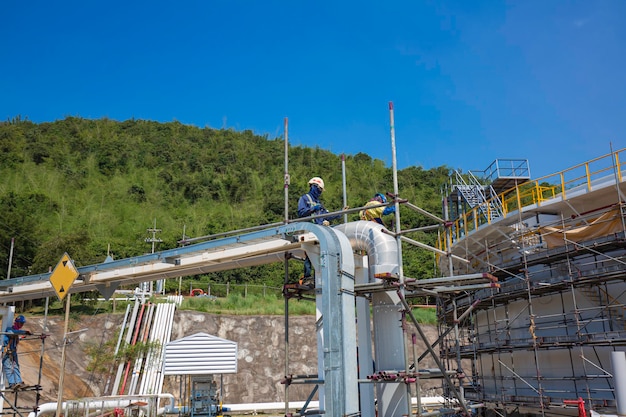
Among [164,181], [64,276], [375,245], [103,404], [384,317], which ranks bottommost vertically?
[103,404]

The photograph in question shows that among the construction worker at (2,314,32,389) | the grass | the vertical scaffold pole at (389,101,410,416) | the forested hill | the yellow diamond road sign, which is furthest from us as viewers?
the forested hill

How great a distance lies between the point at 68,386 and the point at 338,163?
6315 centimetres

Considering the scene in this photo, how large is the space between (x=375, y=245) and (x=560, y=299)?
946 cm

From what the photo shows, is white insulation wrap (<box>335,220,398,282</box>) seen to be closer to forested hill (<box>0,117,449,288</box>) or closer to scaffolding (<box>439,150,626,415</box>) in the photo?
scaffolding (<box>439,150,626,415</box>)

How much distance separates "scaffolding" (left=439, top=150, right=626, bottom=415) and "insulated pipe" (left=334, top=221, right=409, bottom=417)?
3.39 meters

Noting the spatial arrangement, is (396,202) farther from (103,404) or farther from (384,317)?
(103,404)

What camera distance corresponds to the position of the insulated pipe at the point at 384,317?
11.8m

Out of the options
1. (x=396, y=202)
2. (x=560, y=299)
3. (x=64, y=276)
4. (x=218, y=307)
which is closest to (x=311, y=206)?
(x=396, y=202)

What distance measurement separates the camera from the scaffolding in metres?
16.2

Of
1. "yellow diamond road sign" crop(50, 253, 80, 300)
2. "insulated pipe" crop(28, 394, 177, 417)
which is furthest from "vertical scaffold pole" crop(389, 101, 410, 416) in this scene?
"insulated pipe" crop(28, 394, 177, 417)

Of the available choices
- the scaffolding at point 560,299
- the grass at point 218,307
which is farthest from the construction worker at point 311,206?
the grass at point 218,307

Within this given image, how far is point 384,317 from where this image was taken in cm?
1218

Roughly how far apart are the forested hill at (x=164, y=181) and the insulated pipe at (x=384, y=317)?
3699cm

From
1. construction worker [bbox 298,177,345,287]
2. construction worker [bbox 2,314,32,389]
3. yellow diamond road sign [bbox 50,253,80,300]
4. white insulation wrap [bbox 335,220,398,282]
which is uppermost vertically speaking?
construction worker [bbox 298,177,345,287]
